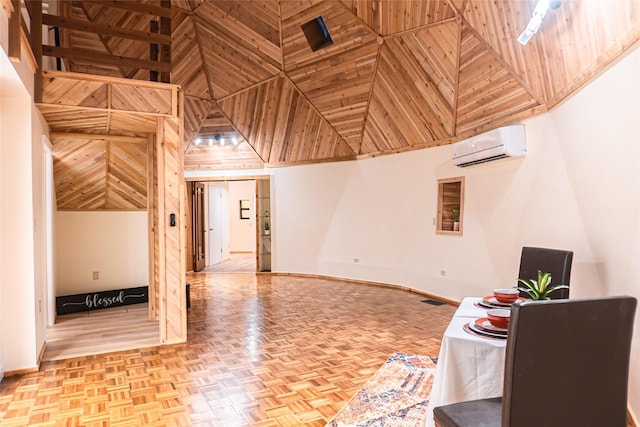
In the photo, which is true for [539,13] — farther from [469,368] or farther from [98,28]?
[98,28]

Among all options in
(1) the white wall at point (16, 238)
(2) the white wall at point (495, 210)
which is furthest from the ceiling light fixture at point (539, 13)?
(1) the white wall at point (16, 238)

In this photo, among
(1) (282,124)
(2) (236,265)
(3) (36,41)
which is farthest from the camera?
(2) (236,265)

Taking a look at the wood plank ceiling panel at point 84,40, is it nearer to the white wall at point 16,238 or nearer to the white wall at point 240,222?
the white wall at point 16,238

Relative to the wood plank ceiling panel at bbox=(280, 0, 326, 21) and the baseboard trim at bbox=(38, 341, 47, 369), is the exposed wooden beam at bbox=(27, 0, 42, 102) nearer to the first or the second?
Result: the baseboard trim at bbox=(38, 341, 47, 369)

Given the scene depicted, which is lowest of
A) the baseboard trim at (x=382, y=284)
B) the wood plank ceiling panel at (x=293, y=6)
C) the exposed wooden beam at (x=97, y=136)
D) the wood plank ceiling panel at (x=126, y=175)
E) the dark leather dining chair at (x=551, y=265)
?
the baseboard trim at (x=382, y=284)

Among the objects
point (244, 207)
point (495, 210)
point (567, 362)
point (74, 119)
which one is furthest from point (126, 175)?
point (244, 207)

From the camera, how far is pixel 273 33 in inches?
241

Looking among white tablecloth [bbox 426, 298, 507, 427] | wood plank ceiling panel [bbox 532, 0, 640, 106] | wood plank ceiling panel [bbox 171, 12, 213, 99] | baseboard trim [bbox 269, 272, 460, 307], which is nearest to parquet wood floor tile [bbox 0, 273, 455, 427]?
baseboard trim [bbox 269, 272, 460, 307]

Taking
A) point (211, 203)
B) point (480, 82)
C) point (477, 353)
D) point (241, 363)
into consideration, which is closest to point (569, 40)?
point (480, 82)

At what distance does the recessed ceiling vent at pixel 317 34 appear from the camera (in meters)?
5.86

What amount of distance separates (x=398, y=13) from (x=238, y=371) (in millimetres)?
4185

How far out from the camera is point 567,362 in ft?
4.85

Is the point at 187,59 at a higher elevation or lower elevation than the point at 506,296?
higher

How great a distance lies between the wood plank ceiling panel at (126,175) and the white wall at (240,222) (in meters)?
6.66
